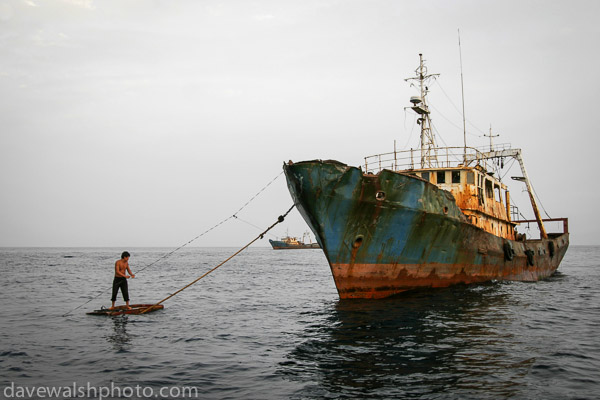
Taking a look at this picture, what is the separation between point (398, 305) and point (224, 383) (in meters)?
7.33

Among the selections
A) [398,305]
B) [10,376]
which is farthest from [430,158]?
[10,376]

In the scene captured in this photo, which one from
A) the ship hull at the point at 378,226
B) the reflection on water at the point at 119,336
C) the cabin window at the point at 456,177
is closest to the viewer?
the reflection on water at the point at 119,336

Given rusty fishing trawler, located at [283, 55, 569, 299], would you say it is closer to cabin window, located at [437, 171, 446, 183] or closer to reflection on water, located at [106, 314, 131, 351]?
cabin window, located at [437, 171, 446, 183]

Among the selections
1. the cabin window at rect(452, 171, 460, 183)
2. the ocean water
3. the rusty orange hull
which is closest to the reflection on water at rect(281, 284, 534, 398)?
the ocean water

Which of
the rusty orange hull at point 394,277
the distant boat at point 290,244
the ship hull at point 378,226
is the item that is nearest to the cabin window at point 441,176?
the ship hull at point 378,226

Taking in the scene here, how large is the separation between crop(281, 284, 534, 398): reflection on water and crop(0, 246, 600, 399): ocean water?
27 mm

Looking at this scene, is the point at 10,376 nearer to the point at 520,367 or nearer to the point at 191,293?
the point at 520,367

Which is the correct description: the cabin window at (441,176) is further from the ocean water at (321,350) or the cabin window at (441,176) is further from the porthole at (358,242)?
the porthole at (358,242)

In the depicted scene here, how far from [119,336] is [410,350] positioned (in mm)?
6214

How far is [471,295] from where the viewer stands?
14289mm

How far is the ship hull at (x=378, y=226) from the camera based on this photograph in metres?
12.2

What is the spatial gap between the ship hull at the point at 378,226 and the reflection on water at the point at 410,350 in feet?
2.95

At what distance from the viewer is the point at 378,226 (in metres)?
12.6

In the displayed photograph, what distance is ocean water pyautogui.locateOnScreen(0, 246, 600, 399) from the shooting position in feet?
20.1
